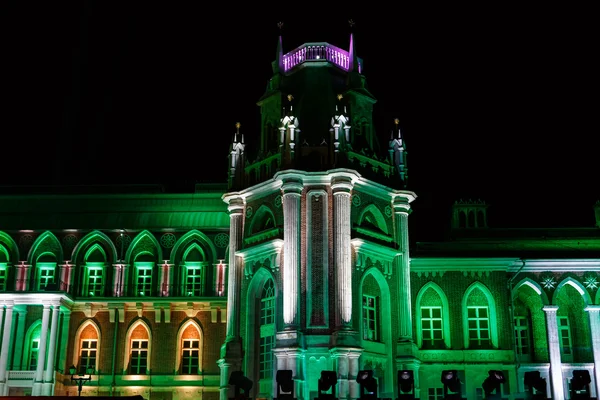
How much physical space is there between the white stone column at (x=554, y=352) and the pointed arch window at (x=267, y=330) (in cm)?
1561

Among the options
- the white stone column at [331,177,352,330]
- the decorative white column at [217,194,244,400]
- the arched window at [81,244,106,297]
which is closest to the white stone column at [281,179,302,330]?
the white stone column at [331,177,352,330]

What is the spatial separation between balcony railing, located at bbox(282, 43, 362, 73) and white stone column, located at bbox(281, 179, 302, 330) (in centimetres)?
850

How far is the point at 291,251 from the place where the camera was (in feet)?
136

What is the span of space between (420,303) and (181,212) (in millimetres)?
16973

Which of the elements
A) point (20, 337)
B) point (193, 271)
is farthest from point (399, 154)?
point (20, 337)

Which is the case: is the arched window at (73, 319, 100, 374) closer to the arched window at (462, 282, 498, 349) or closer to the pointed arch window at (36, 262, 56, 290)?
the pointed arch window at (36, 262, 56, 290)

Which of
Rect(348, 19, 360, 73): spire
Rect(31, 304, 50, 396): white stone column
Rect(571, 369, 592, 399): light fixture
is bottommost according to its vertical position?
Rect(571, 369, 592, 399): light fixture

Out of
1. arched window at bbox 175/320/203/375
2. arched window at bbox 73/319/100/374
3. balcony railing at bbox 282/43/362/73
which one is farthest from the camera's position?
arched window at bbox 73/319/100/374

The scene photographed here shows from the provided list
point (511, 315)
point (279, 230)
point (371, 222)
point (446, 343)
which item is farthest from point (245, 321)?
point (511, 315)

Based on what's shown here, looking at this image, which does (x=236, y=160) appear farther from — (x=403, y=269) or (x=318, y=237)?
(x=403, y=269)

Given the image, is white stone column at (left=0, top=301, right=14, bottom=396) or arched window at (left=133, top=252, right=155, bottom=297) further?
arched window at (left=133, top=252, right=155, bottom=297)

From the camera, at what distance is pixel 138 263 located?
53000 mm

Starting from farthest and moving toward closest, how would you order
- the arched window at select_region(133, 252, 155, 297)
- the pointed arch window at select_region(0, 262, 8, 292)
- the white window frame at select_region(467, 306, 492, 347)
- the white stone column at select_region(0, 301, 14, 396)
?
the arched window at select_region(133, 252, 155, 297)
the pointed arch window at select_region(0, 262, 8, 292)
the white stone column at select_region(0, 301, 14, 396)
the white window frame at select_region(467, 306, 492, 347)

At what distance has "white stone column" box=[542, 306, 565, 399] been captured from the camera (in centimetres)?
4594
